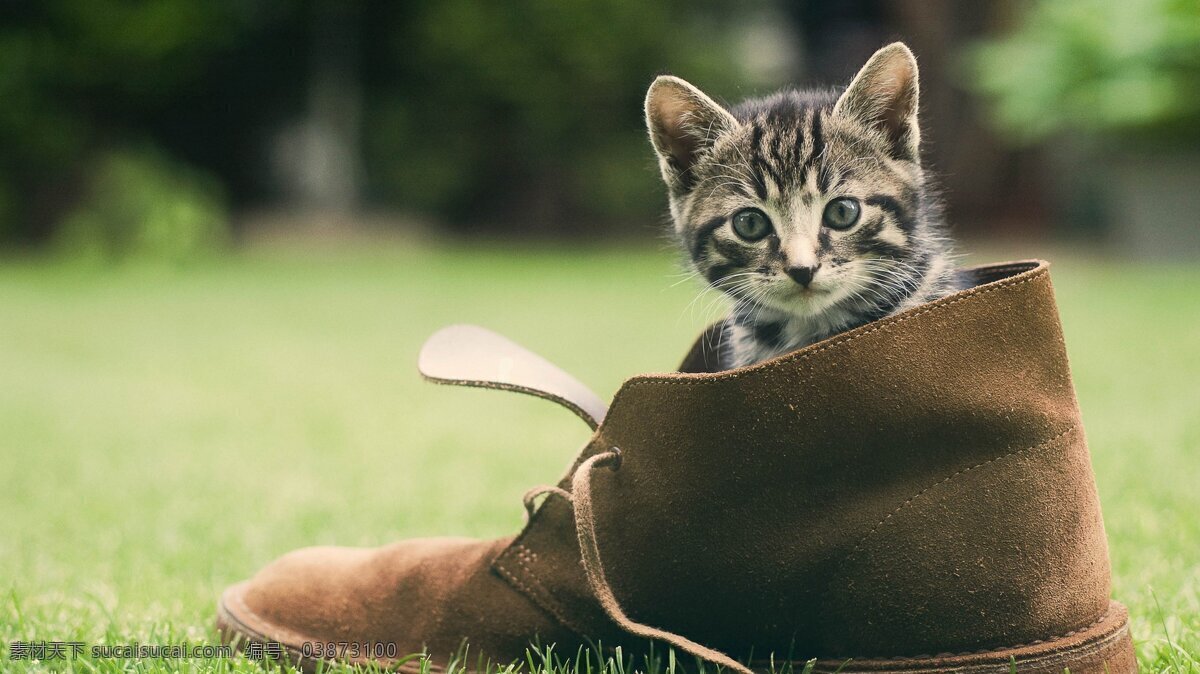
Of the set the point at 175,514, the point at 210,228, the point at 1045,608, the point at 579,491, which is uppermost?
the point at 210,228

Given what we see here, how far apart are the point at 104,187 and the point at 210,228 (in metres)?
0.97

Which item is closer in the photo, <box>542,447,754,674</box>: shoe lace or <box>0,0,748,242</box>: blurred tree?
<box>542,447,754,674</box>: shoe lace

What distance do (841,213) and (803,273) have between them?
13cm

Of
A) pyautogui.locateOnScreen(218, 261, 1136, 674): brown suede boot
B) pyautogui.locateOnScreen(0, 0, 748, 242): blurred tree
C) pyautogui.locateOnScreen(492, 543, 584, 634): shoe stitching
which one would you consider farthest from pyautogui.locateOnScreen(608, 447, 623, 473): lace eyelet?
pyautogui.locateOnScreen(0, 0, 748, 242): blurred tree

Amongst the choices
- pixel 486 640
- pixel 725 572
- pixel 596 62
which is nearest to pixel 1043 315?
pixel 725 572

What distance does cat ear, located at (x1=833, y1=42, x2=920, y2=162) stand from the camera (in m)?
1.41

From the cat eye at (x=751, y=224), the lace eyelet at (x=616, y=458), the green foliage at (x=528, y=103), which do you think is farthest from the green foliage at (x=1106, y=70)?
the lace eyelet at (x=616, y=458)

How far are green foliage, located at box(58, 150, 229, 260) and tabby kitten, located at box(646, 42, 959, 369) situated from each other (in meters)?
8.87

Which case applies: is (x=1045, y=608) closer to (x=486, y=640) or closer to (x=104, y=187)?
(x=486, y=640)

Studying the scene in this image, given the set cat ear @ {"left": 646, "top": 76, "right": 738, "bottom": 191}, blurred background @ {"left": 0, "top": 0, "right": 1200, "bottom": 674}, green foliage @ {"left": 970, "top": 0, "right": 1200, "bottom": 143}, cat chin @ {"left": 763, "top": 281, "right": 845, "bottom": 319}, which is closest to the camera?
cat chin @ {"left": 763, "top": 281, "right": 845, "bottom": 319}

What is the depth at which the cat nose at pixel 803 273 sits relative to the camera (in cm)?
134

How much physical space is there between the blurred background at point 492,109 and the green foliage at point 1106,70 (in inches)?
0.7

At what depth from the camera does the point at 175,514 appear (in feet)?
7.57

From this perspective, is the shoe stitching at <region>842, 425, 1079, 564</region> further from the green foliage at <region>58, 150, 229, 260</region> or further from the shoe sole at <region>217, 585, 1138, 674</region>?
the green foliage at <region>58, 150, 229, 260</region>
